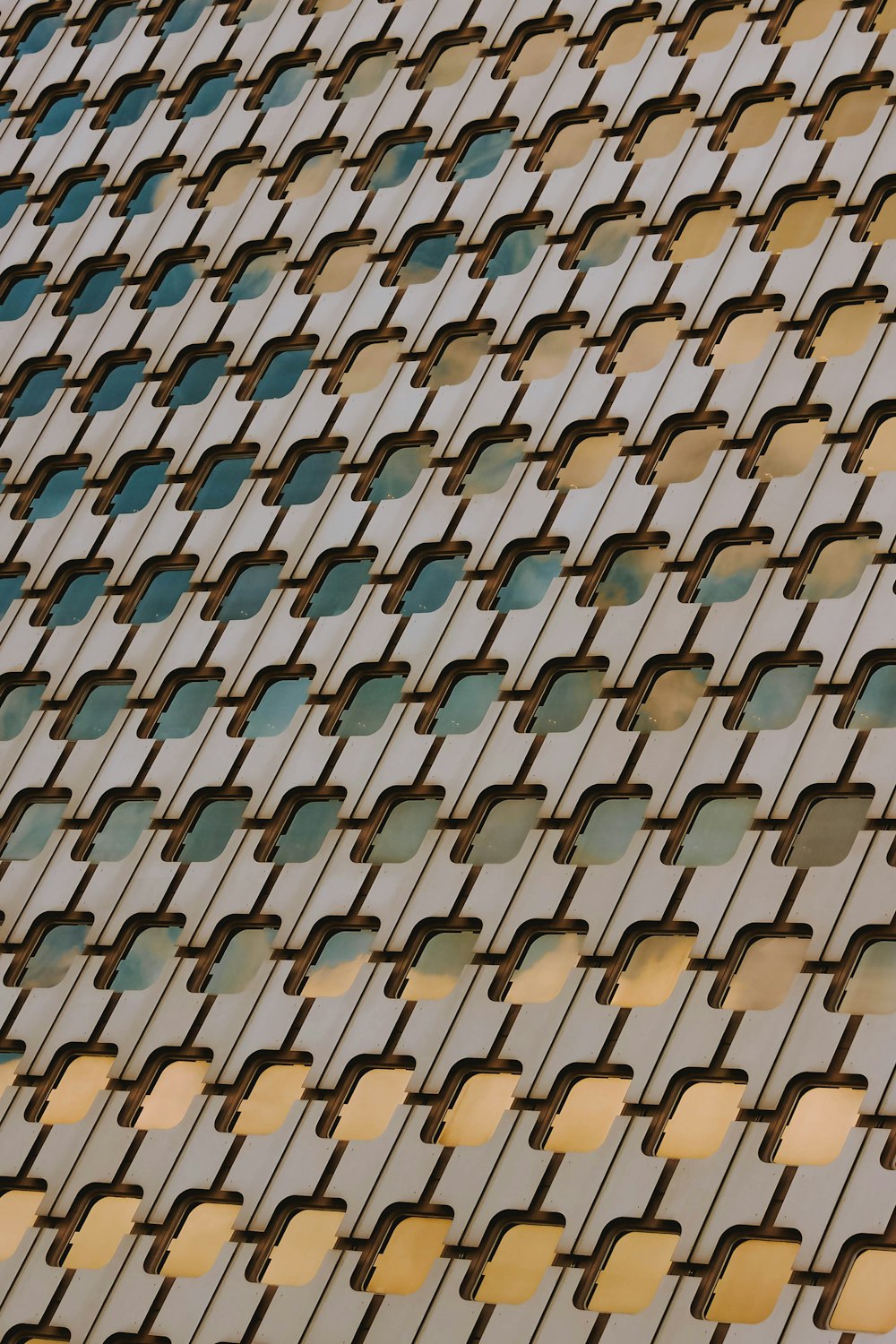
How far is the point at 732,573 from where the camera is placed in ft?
80.6

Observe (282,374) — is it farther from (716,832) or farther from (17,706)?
(716,832)

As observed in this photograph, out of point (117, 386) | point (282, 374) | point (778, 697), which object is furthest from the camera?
point (117, 386)

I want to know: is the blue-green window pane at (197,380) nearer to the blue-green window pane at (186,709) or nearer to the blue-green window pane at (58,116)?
the blue-green window pane at (186,709)

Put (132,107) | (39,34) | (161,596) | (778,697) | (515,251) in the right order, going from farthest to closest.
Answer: (39,34) < (132,107) < (515,251) < (161,596) < (778,697)

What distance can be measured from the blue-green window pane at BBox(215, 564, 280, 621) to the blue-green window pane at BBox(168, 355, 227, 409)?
134 inches

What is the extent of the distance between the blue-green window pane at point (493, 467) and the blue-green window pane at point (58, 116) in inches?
479

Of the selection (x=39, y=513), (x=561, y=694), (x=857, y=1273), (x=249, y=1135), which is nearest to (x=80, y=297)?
(x=39, y=513)

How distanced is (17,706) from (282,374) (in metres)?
6.22

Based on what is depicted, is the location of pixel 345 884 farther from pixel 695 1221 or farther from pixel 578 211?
pixel 578 211

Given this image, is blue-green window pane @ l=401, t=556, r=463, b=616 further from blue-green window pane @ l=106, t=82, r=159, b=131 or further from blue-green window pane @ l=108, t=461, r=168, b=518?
blue-green window pane @ l=106, t=82, r=159, b=131

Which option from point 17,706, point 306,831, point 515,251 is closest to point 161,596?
point 17,706

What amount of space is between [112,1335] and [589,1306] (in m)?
5.88

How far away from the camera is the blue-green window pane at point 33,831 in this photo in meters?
27.4

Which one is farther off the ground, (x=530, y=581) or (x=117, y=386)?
(x=117, y=386)
